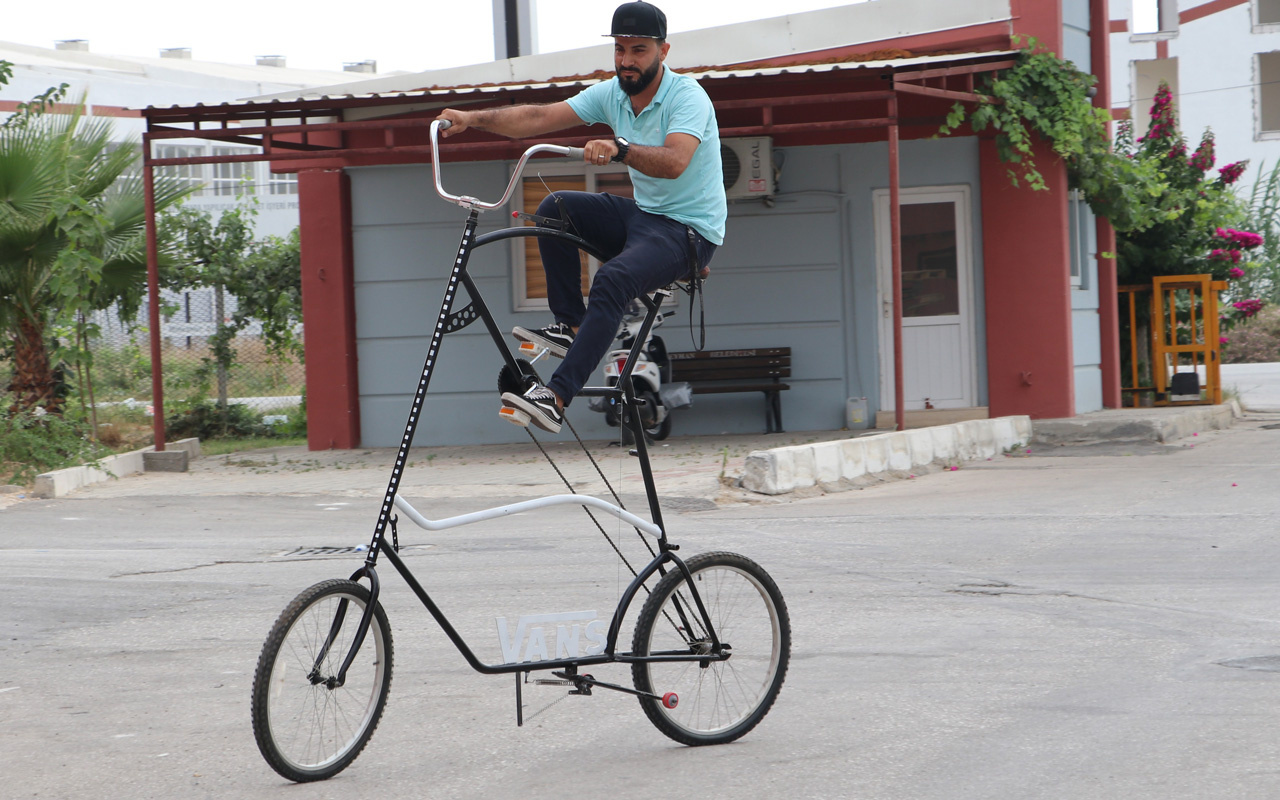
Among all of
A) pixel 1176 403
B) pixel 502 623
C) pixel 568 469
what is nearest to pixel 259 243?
pixel 568 469

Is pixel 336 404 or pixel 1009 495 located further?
pixel 336 404

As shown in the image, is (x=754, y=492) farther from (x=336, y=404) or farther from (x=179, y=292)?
(x=179, y=292)

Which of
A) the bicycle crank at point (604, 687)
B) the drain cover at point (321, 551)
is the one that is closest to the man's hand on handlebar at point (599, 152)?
the bicycle crank at point (604, 687)

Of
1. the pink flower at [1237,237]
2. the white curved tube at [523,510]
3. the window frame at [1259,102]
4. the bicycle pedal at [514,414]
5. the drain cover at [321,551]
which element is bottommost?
the drain cover at [321,551]

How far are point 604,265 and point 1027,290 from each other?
35.3 feet

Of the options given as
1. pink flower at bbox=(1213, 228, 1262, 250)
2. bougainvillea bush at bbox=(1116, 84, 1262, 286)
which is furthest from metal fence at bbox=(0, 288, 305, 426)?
pink flower at bbox=(1213, 228, 1262, 250)

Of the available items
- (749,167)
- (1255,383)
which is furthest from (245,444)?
(1255,383)

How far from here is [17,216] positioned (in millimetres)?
12539

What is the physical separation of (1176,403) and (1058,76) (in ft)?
15.8

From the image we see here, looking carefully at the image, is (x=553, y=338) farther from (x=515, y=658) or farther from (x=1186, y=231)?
(x=1186, y=231)

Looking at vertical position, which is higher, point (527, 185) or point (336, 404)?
point (527, 185)

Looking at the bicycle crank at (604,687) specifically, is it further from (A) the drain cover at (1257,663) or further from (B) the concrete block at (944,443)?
(B) the concrete block at (944,443)

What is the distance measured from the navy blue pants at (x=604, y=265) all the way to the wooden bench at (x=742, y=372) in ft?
32.1

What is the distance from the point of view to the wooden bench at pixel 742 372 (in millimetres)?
14086
